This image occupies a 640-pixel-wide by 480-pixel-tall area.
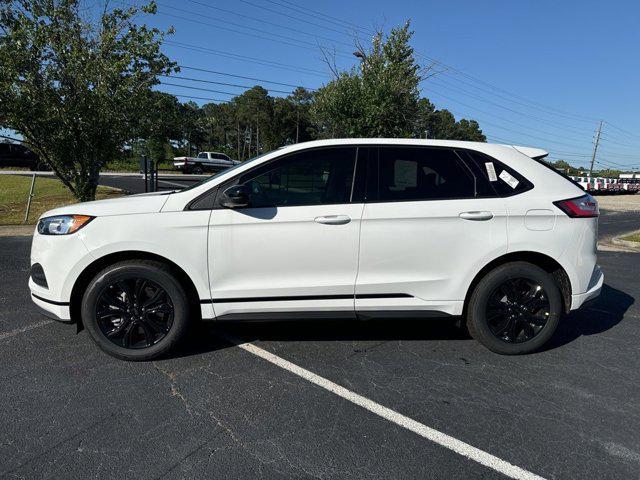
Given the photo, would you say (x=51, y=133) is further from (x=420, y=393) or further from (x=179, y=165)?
(x=179, y=165)

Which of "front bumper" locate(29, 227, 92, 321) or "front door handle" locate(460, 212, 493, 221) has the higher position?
"front door handle" locate(460, 212, 493, 221)

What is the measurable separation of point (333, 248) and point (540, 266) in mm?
1778

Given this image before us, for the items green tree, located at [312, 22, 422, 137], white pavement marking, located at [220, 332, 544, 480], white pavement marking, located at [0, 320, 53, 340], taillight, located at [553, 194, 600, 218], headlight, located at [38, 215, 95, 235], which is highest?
green tree, located at [312, 22, 422, 137]

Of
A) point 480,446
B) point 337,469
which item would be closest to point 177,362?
point 337,469

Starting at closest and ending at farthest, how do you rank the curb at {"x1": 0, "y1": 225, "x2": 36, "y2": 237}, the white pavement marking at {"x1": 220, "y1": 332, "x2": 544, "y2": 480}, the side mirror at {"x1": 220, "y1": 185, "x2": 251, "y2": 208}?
the white pavement marking at {"x1": 220, "y1": 332, "x2": 544, "y2": 480}
the side mirror at {"x1": 220, "y1": 185, "x2": 251, "y2": 208}
the curb at {"x1": 0, "y1": 225, "x2": 36, "y2": 237}

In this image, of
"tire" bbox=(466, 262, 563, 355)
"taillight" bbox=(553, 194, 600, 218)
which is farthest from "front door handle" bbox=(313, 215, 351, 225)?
"taillight" bbox=(553, 194, 600, 218)

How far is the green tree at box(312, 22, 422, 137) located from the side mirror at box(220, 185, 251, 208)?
528 inches

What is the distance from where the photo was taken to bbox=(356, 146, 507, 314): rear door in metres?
3.55

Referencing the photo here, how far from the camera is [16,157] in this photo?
3475cm

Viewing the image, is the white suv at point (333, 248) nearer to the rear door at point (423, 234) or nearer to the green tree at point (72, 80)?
the rear door at point (423, 234)

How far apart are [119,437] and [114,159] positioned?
1149 centimetres

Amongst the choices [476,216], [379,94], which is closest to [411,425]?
[476,216]

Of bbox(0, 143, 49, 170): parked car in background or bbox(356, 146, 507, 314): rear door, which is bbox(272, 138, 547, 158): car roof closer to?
bbox(356, 146, 507, 314): rear door

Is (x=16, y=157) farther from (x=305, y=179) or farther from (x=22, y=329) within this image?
(x=305, y=179)
